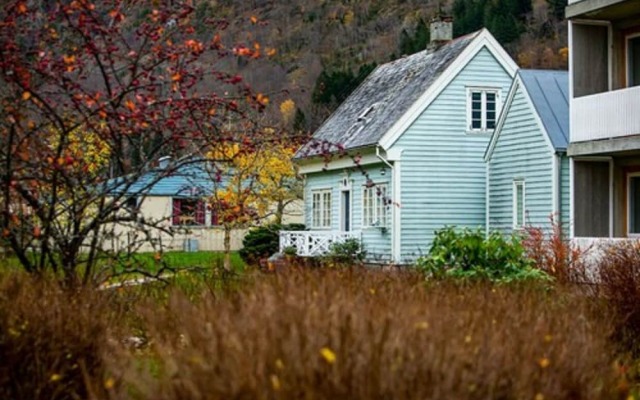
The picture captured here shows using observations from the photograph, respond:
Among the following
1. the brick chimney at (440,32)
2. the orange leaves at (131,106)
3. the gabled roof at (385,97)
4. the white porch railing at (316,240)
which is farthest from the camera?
the brick chimney at (440,32)

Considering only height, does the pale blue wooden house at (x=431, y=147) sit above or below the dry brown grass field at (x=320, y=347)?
above

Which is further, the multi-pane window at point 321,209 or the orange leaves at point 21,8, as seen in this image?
the multi-pane window at point 321,209

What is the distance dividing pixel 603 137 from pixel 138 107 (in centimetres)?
1459

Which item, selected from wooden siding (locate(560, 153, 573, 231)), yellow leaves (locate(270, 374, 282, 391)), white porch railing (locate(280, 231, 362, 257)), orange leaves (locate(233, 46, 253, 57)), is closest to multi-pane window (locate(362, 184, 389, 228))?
white porch railing (locate(280, 231, 362, 257))

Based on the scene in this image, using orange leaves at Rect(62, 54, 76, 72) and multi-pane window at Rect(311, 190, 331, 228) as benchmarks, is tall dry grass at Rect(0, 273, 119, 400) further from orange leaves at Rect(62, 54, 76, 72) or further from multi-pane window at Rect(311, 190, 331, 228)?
multi-pane window at Rect(311, 190, 331, 228)

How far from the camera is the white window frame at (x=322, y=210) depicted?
35594 millimetres

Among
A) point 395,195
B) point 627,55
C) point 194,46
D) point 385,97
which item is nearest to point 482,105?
point 385,97

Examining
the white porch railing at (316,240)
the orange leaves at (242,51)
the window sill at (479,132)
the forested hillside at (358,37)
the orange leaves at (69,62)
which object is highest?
the forested hillside at (358,37)

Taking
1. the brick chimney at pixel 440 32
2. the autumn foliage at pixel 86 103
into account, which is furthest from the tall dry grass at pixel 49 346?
the brick chimney at pixel 440 32

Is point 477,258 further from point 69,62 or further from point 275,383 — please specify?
point 275,383

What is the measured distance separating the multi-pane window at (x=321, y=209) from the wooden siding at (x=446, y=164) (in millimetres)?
5595

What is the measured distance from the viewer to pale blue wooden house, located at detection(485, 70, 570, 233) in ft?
84.5

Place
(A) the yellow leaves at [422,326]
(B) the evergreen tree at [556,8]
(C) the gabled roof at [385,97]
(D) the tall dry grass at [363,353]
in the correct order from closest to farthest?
(D) the tall dry grass at [363,353] → (A) the yellow leaves at [422,326] → (C) the gabled roof at [385,97] → (B) the evergreen tree at [556,8]

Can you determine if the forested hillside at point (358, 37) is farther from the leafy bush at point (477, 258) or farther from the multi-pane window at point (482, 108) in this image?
the leafy bush at point (477, 258)
